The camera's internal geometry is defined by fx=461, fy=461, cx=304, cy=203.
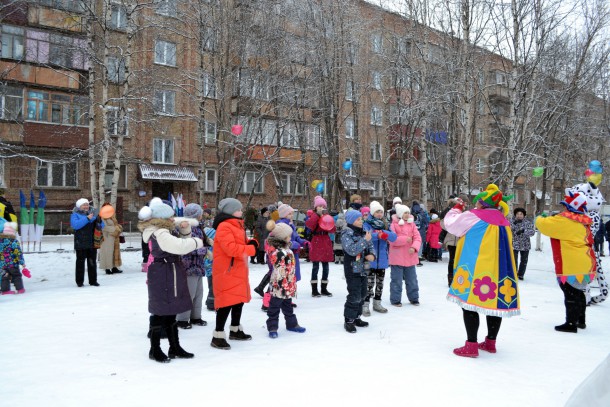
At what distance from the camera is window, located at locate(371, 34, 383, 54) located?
20.6 m

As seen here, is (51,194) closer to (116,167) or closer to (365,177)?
(116,167)

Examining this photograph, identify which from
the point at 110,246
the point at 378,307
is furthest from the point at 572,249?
the point at 110,246

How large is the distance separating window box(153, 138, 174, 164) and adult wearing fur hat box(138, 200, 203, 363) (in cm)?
2361

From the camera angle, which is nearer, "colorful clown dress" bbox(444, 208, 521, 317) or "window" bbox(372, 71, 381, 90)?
"colorful clown dress" bbox(444, 208, 521, 317)

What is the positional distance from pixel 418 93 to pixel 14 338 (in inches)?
631

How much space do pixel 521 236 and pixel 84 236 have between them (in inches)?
386

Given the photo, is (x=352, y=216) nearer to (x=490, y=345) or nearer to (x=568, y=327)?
(x=490, y=345)

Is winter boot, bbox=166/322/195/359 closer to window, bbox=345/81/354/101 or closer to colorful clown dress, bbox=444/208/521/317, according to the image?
colorful clown dress, bbox=444/208/521/317

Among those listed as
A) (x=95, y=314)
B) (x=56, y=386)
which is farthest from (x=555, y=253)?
(x=95, y=314)

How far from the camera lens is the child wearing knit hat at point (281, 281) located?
19.4 ft

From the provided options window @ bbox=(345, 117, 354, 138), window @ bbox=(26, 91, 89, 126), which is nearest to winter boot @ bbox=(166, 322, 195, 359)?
window @ bbox=(26, 91, 89, 126)

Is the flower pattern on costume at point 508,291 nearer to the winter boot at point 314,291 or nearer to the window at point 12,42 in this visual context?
the winter boot at point 314,291

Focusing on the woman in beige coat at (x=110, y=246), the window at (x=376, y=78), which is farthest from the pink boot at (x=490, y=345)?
the window at (x=376, y=78)

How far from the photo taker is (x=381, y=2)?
1948 centimetres
